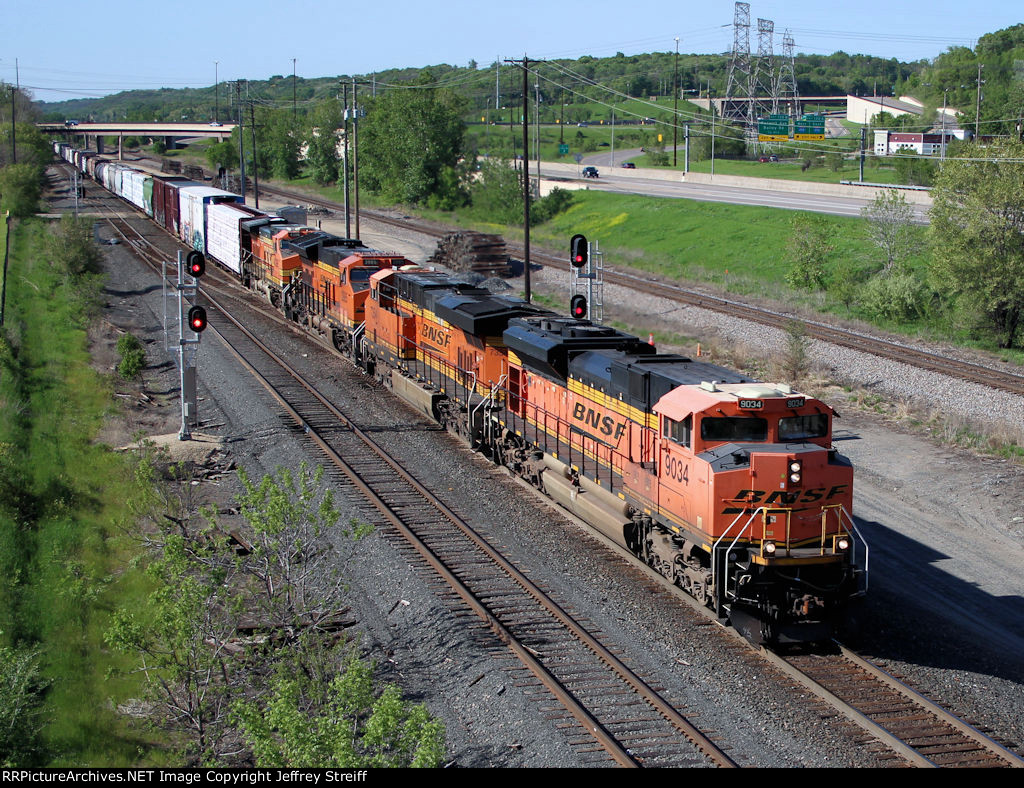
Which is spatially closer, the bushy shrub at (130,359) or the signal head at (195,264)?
the signal head at (195,264)

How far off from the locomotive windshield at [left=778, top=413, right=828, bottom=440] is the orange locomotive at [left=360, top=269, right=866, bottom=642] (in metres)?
0.02

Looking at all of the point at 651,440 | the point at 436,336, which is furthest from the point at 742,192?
the point at 651,440

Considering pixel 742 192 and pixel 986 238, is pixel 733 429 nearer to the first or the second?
pixel 986 238

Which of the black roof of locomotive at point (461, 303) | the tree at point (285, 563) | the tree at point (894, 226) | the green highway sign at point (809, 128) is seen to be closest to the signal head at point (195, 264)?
the black roof of locomotive at point (461, 303)

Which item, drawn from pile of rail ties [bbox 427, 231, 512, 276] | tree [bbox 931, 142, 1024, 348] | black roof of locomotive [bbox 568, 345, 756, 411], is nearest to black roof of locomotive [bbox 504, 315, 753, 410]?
black roof of locomotive [bbox 568, 345, 756, 411]

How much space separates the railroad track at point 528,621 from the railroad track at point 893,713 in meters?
1.72

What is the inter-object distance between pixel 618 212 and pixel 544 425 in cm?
4763

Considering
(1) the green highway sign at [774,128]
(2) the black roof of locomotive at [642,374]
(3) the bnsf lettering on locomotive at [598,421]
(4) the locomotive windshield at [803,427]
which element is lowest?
(3) the bnsf lettering on locomotive at [598,421]

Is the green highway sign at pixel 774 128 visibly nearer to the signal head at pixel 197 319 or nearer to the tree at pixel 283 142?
the tree at pixel 283 142

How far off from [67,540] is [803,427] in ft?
40.4

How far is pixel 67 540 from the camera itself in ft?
55.8

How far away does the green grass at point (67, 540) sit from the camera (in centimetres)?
1115

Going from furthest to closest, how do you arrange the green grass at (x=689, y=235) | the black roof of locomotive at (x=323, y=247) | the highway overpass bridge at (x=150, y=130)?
1. the highway overpass bridge at (x=150, y=130)
2. the green grass at (x=689, y=235)
3. the black roof of locomotive at (x=323, y=247)

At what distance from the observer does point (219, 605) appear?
40.6ft
